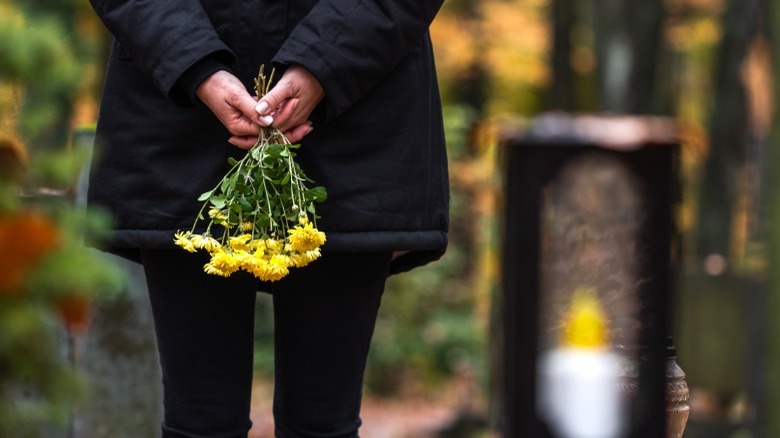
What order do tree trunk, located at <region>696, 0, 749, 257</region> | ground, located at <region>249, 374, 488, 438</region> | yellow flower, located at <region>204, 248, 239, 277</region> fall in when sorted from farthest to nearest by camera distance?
tree trunk, located at <region>696, 0, 749, 257</region> < ground, located at <region>249, 374, 488, 438</region> < yellow flower, located at <region>204, 248, 239, 277</region>

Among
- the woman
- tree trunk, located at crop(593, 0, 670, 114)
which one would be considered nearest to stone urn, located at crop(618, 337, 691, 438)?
the woman

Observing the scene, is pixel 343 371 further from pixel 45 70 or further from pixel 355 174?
pixel 45 70

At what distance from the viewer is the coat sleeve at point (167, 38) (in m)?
2.10

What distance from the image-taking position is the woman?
213 centimetres

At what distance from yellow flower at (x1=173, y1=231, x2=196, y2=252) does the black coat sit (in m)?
0.06

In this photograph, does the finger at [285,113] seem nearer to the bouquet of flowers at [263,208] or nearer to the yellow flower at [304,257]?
the bouquet of flowers at [263,208]

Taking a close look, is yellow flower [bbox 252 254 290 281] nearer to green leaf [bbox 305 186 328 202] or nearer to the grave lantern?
green leaf [bbox 305 186 328 202]

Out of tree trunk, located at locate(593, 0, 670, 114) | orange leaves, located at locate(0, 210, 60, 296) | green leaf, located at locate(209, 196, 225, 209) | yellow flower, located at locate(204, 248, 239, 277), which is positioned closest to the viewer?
orange leaves, located at locate(0, 210, 60, 296)

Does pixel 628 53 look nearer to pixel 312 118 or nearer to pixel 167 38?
pixel 312 118

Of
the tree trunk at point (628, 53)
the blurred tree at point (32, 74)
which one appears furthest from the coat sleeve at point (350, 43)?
the tree trunk at point (628, 53)

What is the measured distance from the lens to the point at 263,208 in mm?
2098

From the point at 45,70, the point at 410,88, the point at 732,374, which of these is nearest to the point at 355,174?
the point at 410,88

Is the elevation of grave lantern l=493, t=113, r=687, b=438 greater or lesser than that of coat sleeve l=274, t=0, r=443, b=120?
lesser

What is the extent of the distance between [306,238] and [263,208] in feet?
0.49
